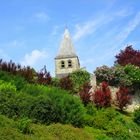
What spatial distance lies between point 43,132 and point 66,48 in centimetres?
4439

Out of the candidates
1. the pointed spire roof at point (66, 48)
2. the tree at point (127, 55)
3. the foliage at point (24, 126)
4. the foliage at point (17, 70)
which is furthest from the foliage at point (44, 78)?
the pointed spire roof at point (66, 48)

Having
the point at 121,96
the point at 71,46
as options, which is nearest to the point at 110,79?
the point at 121,96

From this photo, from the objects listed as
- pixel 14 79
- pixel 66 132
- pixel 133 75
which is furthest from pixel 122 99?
pixel 66 132

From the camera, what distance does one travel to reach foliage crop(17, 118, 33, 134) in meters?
17.9

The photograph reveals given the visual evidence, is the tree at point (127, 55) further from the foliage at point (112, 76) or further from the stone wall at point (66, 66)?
the stone wall at point (66, 66)

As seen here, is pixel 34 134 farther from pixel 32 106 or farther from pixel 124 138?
pixel 124 138

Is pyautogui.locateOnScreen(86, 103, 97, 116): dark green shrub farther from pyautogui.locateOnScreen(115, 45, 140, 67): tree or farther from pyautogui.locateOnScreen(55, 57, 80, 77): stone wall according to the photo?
pyautogui.locateOnScreen(55, 57, 80, 77): stone wall

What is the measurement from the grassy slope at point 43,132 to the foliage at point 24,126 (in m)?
0.15

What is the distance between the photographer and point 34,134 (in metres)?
18.2

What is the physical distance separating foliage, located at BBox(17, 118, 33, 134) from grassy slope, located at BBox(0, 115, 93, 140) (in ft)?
0.50

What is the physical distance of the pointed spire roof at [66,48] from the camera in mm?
60647

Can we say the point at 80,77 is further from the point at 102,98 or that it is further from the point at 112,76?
the point at 102,98

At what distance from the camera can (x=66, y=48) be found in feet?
205

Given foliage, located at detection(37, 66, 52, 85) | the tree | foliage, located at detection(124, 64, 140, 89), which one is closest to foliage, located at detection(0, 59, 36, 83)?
foliage, located at detection(37, 66, 52, 85)
